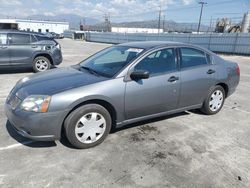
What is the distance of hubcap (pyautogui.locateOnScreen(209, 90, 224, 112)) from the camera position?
4824mm

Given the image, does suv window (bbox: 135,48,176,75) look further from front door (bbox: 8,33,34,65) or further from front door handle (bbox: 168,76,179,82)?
front door (bbox: 8,33,34,65)

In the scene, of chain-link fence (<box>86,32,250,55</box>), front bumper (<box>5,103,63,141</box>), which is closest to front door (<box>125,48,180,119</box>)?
front bumper (<box>5,103,63,141</box>)

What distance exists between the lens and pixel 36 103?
10.0 feet

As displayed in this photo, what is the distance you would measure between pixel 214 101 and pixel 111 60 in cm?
237

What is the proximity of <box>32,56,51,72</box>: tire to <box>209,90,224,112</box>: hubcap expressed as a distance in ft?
21.7

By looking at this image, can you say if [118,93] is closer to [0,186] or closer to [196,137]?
[196,137]

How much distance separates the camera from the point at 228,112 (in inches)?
205

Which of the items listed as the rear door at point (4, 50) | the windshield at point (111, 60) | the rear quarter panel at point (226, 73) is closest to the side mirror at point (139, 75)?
the windshield at point (111, 60)

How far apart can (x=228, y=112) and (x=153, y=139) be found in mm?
2403

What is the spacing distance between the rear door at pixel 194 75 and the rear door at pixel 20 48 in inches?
251

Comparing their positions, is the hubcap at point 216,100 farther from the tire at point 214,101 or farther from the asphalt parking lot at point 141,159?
the asphalt parking lot at point 141,159

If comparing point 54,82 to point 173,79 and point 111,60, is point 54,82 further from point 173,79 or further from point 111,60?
point 173,79

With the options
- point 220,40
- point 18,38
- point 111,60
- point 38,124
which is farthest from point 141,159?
point 220,40

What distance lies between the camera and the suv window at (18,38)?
8.30 m
